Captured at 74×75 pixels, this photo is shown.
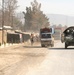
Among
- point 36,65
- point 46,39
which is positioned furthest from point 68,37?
point 36,65

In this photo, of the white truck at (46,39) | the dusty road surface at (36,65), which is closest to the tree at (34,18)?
the white truck at (46,39)

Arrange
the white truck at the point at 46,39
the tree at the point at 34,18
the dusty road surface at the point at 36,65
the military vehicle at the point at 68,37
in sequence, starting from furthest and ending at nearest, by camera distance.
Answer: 1. the tree at the point at 34,18
2. the white truck at the point at 46,39
3. the military vehicle at the point at 68,37
4. the dusty road surface at the point at 36,65

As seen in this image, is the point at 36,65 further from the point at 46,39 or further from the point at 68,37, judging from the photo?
the point at 46,39

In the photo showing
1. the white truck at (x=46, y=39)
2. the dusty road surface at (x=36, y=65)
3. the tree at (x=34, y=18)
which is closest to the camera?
the dusty road surface at (x=36, y=65)

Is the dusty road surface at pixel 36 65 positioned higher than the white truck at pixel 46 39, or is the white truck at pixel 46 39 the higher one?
the white truck at pixel 46 39

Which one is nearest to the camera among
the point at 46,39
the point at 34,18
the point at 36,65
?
the point at 36,65

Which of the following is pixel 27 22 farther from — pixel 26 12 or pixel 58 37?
pixel 58 37

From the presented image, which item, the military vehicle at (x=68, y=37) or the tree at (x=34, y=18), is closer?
the military vehicle at (x=68, y=37)

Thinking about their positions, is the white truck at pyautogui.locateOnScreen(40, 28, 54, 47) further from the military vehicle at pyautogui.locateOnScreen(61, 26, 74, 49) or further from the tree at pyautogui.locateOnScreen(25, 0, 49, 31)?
the tree at pyautogui.locateOnScreen(25, 0, 49, 31)

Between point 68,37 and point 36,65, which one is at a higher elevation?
point 68,37

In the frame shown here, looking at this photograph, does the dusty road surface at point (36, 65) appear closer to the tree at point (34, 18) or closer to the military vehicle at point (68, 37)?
the military vehicle at point (68, 37)

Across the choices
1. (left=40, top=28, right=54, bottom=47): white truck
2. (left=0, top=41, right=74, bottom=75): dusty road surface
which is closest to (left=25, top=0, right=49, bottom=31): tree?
(left=40, top=28, right=54, bottom=47): white truck

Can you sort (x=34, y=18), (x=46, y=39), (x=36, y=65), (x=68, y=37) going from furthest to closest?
1. (x=34, y=18)
2. (x=46, y=39)
3. (x=68, y=37)
4. (x=36, y=65)

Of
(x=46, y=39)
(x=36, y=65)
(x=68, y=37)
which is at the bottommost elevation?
(x=36, y=65)
